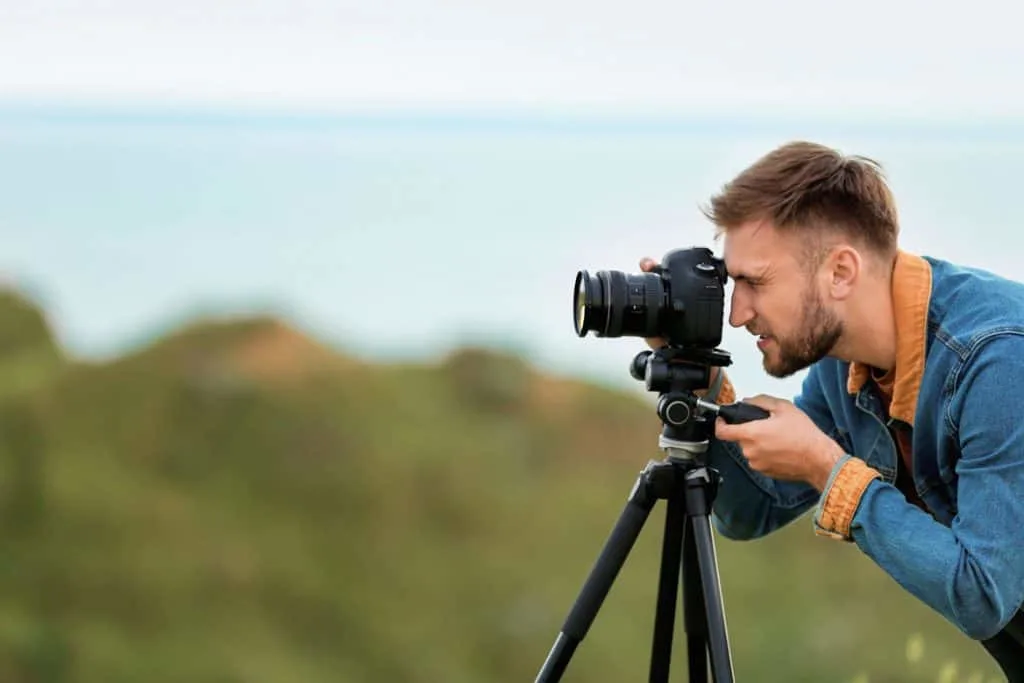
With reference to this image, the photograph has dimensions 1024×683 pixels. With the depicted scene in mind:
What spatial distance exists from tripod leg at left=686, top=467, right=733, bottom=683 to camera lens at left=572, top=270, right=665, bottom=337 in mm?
209

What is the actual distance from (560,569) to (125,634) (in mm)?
1678

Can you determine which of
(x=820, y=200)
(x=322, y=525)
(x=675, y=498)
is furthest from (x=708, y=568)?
(x=322, y=525)

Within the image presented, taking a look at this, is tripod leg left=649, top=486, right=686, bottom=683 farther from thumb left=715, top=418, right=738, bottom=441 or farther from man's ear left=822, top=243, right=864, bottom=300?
man's ear left=822, top=243, right=864, bottom=300

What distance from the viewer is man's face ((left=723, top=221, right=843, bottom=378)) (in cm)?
151

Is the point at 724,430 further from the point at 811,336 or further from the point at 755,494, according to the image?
the point at 755,494

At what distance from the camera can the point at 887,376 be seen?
1601mm

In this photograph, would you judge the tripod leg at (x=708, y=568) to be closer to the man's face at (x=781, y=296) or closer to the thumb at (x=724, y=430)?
the thumb at (x=724, y=430)

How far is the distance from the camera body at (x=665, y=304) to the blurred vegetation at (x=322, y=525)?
287cm

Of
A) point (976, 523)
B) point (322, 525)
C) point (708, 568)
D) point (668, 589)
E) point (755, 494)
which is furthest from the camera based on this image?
point (322, 525)

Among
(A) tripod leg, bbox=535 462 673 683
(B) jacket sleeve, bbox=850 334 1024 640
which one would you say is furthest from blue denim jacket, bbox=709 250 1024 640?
(A) tripod leg, bbox=535 462 673 683

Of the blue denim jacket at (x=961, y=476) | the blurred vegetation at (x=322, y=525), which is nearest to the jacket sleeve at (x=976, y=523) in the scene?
the blue denim jacket at (x=961, y=476)

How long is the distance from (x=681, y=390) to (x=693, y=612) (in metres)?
0.33

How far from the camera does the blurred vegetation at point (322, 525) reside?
4.35 m

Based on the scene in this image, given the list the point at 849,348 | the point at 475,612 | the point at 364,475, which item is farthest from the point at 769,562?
the point at 849,348
